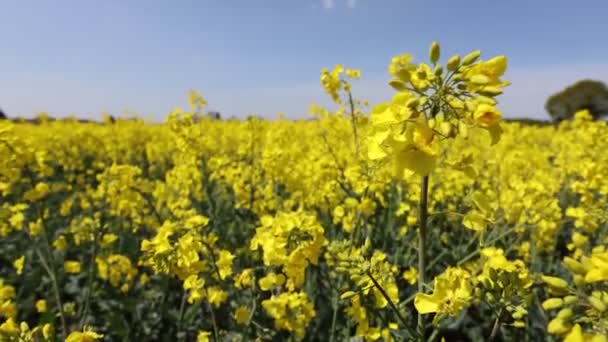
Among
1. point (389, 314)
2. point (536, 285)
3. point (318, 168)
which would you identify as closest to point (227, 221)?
point (318, 168)

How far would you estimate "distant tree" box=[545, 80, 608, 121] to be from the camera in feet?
96.8

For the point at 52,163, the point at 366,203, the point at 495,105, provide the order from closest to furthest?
the point at 495,105 → the point at 366,203 → the point at 52,163

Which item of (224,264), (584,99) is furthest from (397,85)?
(584,99)

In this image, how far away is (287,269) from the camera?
1.94 metres

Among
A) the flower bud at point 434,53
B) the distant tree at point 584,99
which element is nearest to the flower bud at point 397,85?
the flower bud at point 434,53

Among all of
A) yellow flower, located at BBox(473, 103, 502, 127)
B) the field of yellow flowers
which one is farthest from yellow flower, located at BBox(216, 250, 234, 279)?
yellow flower, located at BBox(473, 103, 502, 127)

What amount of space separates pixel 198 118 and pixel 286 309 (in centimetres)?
280

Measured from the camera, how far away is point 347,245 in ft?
5.11

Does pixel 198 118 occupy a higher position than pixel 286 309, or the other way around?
pixel 198 118

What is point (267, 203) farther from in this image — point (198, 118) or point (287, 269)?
point (287, 269)

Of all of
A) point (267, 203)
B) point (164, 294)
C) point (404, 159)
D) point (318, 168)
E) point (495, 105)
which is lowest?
point (164, 294)

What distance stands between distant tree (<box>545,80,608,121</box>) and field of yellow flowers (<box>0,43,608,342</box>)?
90.0ft

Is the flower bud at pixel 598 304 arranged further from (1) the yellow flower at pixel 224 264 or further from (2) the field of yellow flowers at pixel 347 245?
(1) the yellow flower at pixel 224 264

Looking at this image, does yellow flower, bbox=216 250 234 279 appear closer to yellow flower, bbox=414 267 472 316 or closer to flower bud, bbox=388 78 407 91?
yellow flower, bbox=414 267 472 316
